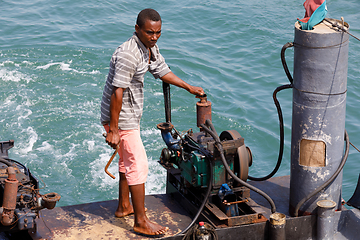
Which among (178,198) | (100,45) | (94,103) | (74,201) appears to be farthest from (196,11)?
(178,198)

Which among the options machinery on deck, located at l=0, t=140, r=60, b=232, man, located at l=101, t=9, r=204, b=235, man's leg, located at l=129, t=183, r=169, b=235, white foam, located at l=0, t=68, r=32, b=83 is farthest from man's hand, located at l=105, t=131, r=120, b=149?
white foam, located at l=0, t=68, r=32, b=83

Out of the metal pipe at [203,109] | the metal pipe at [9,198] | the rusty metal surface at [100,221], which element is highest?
the metal pipe at [203,109]

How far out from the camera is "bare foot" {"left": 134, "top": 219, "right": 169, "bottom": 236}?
4336mm

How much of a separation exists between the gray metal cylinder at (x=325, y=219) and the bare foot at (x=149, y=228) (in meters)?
1.50

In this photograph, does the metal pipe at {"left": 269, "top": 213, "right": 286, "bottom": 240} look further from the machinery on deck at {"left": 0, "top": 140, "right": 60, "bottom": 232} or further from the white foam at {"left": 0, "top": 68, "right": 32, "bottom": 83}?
the white foam at {"left": 0, "top": 68, "right": 32, "bottom": 83}

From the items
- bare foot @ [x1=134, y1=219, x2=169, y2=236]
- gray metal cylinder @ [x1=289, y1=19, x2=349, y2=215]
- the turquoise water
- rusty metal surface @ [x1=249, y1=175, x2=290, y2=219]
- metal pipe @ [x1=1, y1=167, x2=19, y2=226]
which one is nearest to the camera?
metal pipe @ [x1=1, y1=167, x2=19, y2=226]

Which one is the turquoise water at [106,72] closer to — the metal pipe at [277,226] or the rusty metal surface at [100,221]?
the rusty metal surface at [100,221]

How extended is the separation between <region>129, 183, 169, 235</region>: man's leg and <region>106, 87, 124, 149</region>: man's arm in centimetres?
52

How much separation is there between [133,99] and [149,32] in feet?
2.05

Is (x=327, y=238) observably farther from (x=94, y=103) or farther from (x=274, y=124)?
(x=94, y=103)

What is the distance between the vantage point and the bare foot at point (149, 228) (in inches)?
171

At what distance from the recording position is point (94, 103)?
10656mm

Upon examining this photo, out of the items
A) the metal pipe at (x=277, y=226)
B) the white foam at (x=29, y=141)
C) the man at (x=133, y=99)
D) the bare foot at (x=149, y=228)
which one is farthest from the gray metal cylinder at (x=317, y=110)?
the white foam at (x=29, y=141)

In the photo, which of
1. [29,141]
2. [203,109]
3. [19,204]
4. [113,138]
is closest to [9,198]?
[19,204]
